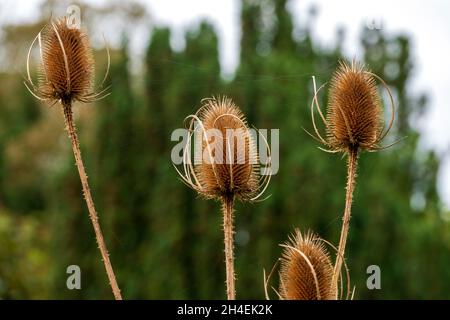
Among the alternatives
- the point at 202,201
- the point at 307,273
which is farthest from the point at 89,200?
the point at 202,201

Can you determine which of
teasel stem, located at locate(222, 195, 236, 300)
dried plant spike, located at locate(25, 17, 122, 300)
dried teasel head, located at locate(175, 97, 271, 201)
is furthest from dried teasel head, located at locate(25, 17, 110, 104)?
teasel stem, located at locate(222, 195, 236, 300)

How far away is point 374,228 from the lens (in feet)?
39.8

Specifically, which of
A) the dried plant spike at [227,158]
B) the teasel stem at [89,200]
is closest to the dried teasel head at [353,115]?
the dried plant spike at [227,158]

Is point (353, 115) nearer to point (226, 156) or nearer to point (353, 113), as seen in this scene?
point (353, 113)

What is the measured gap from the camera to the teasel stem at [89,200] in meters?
1.57

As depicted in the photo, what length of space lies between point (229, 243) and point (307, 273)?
0.17 meters

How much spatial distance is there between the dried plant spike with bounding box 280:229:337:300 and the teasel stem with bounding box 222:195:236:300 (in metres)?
0.11

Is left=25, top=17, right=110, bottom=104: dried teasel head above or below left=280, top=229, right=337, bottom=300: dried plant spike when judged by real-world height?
above

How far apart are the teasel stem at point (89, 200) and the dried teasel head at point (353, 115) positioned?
0.52 meters

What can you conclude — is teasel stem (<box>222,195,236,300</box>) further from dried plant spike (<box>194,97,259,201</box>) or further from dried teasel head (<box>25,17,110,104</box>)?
dried teasel head (<box>25,17,110,104</box>)

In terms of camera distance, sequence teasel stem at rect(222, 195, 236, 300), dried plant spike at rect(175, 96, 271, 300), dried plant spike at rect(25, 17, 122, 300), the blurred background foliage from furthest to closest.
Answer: the blurred background foliage, dried plant spike at rect(25, 17, 122, 300), dried plant spike at rect(175, 96, 271, 300), teasel stem at rect(222, 195, 236, 300)

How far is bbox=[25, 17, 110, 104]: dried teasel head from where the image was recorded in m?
1.76

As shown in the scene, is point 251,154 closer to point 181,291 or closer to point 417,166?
point 181,291

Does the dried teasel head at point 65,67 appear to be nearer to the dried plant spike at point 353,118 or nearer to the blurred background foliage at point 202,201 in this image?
the dried plant spike at point 353,118
